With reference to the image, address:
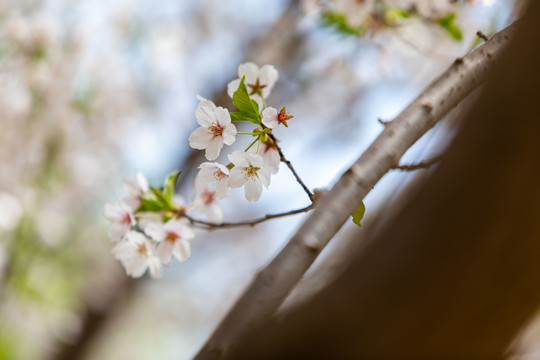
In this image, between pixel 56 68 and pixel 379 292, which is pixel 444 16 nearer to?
pixel 379 292

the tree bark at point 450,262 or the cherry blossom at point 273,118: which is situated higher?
the cherry blossom at point 273,118

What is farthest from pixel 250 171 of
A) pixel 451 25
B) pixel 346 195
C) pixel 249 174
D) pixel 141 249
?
pixel 451 25

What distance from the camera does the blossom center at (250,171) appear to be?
0.51 m

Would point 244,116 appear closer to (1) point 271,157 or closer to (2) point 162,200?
(1) point 271,157

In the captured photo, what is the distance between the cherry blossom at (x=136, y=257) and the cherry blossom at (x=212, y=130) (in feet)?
0.71

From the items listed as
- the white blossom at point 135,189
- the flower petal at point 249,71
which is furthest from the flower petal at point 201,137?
the white blossom at point 135,189

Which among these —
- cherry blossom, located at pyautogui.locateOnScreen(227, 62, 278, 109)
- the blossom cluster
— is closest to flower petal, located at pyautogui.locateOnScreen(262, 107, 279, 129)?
the blossom cluster

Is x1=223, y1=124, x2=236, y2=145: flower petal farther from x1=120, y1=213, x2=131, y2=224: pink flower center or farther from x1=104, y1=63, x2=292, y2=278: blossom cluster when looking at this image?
x1=120, y1=213, x2=131, y2=224: pink flower center

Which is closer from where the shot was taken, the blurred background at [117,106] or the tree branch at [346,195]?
the tree branch at [346,195]

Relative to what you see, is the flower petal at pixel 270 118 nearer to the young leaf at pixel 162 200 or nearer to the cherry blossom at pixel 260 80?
the cherry blossom at pixel 260 80

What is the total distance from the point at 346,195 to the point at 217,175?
0.21 meters

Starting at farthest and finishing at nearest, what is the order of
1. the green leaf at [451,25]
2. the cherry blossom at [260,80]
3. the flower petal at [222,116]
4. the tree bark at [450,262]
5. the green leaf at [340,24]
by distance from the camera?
the green leaf at [340,24]
the green leaf at [451,25]
the cherry blossom at [260,80]
the flower petal at [222,116]
the tree bark at [450,262]

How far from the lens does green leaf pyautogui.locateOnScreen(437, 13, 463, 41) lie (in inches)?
41.8

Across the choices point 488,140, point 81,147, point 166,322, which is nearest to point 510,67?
point 488,140
